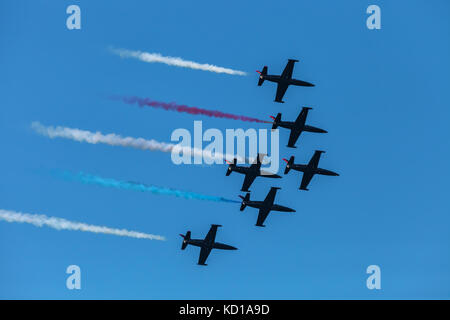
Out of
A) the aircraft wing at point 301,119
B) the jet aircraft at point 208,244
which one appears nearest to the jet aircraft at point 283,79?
the aircraft wing at point 301,119

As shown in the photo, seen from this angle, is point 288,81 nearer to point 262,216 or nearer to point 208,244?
point 262,216

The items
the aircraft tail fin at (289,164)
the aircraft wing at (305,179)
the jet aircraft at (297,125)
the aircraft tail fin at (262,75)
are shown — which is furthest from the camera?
the aircraft wing at (305,179)

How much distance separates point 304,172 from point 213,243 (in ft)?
34.2

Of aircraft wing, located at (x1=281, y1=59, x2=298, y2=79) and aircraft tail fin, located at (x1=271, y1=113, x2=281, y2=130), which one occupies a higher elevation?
aircraft wing, located at (x1=281, y1=59, x2=298, y2=79)

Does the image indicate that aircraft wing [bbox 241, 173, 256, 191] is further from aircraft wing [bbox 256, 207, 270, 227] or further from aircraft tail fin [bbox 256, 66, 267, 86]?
aircraft tail fin [bbox 256, 66, 267, 86]

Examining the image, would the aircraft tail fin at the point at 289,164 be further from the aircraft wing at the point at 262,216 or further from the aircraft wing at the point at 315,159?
the aircraft wing at the point at 262,216

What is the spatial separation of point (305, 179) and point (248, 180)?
5.80 metres

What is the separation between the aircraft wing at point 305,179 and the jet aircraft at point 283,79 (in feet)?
24.7

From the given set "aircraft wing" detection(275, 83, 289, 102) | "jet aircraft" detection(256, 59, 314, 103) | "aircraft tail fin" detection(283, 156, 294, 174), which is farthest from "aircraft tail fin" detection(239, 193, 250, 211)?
"jet aircraft" detection(256, 59, 314, 103)

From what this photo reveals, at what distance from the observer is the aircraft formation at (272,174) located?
87.9m

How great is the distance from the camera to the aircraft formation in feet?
288
